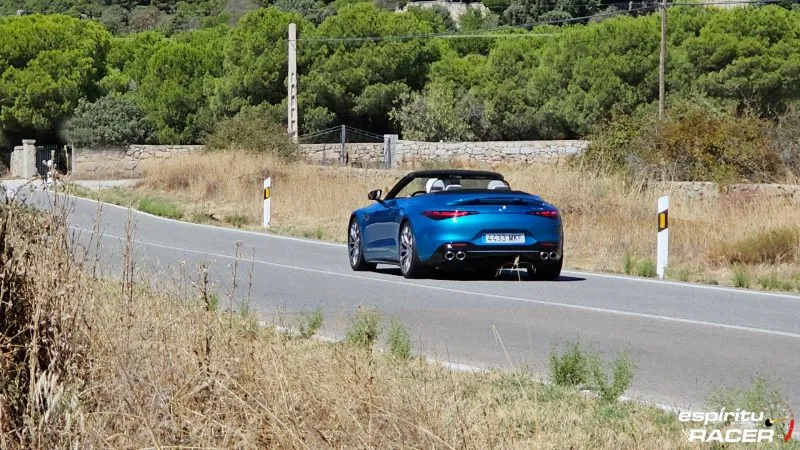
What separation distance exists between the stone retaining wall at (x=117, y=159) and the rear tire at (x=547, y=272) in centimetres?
4088

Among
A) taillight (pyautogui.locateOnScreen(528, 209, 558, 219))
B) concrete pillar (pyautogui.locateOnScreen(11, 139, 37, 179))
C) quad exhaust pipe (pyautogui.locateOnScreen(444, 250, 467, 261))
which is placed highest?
taillight (pyautogui.locateOnScreen(528, 209, 558, 219))

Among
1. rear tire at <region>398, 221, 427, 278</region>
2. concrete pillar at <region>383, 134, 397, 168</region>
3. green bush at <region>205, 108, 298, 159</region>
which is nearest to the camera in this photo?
rear tire at <region>398, 221, 427, 278</region>

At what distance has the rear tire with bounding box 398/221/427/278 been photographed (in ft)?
58.5

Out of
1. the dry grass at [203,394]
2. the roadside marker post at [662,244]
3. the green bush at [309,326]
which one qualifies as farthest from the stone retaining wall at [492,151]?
the dry grass at [203,394]

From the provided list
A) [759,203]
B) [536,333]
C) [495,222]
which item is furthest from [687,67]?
[536,333]

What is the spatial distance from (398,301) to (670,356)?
466cm

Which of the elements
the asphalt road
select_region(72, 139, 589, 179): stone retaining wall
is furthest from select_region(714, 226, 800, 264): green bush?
select_region(72, 139, 589, 179): stone retaining wall

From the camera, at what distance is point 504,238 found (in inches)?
687

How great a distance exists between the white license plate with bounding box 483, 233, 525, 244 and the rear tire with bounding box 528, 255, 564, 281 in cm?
73

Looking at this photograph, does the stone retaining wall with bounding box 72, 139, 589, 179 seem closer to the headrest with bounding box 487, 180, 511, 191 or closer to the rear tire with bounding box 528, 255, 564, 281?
the headrest with bounding box 487, 180, 511, 191

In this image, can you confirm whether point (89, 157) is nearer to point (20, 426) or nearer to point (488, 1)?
point (20, 426)

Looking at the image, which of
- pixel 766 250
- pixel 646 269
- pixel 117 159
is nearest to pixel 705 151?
pixel 766 250

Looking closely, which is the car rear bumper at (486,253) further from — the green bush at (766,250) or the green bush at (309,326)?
the green bush at (309,326)

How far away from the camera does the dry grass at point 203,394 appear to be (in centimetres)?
657
